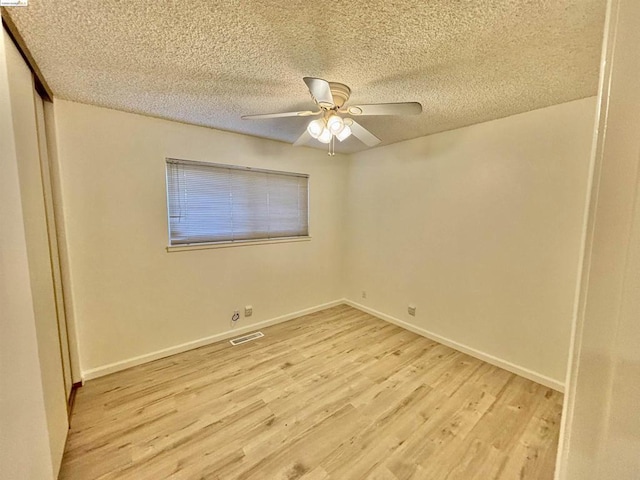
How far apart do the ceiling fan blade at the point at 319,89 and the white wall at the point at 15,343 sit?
119 cm

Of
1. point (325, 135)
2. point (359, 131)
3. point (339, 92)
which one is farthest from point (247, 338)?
point (339, 92)

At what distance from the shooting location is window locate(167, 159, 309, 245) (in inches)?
104

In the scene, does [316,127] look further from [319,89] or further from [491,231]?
[491,231]

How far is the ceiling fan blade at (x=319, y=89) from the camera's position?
1.32 m

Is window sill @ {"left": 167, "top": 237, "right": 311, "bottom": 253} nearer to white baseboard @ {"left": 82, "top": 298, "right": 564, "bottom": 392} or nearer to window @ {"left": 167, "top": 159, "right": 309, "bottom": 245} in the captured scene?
window @ {"left": 167, "top": 159, "right": 309, "bottom": 245}

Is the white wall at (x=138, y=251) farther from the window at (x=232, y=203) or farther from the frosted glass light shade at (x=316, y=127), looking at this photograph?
the frosted glass light shade at (x=316, y=127)

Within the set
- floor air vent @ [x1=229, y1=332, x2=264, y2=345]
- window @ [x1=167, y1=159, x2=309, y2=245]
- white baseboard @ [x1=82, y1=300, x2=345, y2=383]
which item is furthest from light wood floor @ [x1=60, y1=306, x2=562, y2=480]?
window @ [x1=167, y1=159, x2=309, y2=245]

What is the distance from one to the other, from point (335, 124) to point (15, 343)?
177cm

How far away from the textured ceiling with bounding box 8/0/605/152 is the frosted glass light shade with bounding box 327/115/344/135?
0.27m

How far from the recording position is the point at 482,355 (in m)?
2.62

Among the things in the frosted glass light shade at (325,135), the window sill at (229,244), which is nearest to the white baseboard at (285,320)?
the window sill at (229,244)

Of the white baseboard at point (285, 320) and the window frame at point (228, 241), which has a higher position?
the window frame at point (228, 241)

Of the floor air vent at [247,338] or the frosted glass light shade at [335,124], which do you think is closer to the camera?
the frosted glass light shade at [335,124]

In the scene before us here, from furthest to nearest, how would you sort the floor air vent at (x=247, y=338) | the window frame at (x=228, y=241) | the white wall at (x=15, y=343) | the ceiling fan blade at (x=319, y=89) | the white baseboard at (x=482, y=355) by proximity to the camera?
the floor air vent at (x=247, y=338)
the window frame at (x=228, y=241)
the white baseboard at (x=482, y=355)
the ceiling fan blade at (x=319, y=89)
the white wall at (x=15, y=343)
